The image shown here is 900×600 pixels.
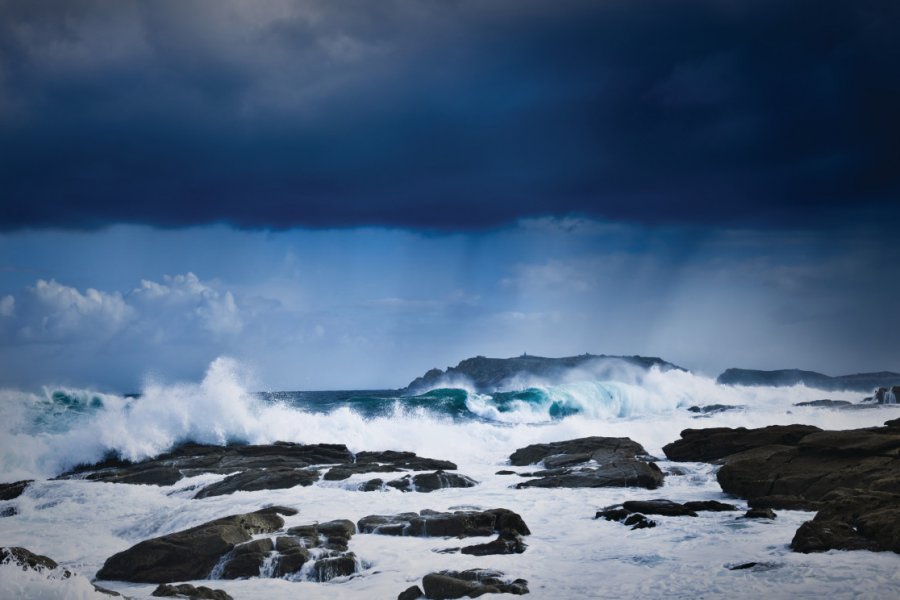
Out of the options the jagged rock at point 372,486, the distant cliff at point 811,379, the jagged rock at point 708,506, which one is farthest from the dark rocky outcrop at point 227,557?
the distant cliff at point 811,379

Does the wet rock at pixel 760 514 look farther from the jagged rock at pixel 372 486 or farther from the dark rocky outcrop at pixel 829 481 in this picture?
the jagged rock at pixel 372 486

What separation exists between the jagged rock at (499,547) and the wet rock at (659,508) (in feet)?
10.3

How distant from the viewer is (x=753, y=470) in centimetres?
1548

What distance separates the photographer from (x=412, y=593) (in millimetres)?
8492

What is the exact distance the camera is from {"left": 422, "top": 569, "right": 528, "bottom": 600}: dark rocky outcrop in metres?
8.30

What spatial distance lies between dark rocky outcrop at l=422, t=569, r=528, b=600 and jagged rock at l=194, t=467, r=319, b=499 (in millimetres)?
9660

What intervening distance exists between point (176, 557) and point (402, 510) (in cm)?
504

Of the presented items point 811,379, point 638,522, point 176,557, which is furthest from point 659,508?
point 811,379

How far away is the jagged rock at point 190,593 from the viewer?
8.25 metres

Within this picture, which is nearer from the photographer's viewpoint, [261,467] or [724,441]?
[261,467]

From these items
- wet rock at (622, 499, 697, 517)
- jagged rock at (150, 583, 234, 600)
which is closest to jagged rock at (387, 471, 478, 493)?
wet rock at (622, 499, 697, 517)

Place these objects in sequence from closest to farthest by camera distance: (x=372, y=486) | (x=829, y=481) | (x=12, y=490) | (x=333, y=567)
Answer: (x=333, y=567), (x=829, y=481), (x=372, y=486), (x=12, y=490)

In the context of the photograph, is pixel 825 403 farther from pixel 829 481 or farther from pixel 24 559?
pixel 24 559

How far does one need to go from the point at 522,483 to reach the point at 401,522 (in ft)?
19.9
